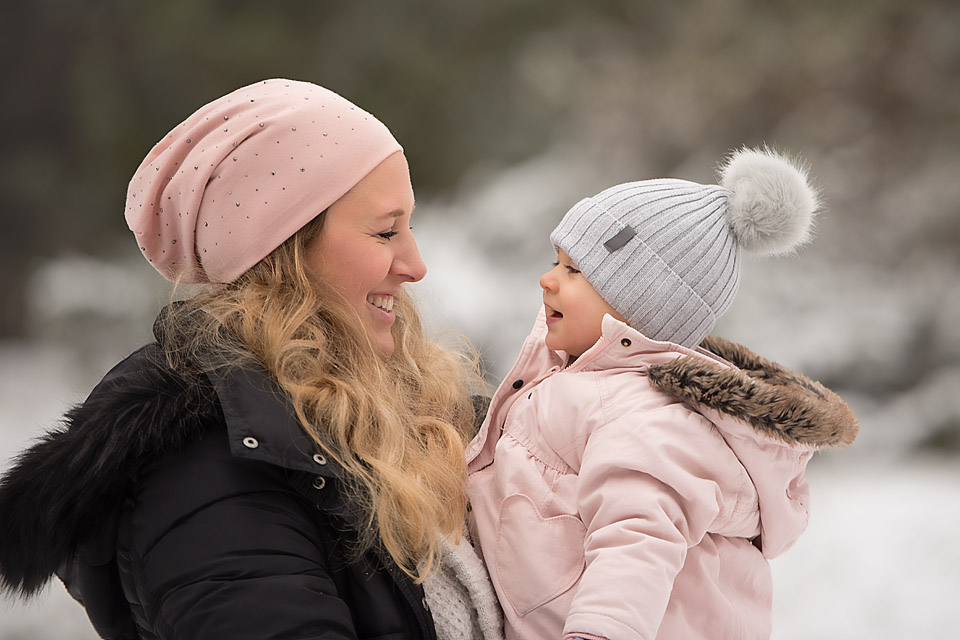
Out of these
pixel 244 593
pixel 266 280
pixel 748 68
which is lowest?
pixel 244 593

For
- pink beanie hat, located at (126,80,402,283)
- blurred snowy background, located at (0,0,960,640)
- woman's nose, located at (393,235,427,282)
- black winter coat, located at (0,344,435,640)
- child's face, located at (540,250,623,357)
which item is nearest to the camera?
black winter coat, located at (0,344,435,640)

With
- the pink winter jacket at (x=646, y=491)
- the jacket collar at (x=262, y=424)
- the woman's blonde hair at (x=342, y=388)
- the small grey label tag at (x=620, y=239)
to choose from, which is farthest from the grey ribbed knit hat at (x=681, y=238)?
the jacket collar at (x=262, y=424)

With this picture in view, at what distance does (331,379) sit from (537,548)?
0.41 m

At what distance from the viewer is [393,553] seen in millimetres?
1286

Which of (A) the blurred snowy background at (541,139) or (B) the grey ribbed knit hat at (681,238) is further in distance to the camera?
(A) the blurred snowy background at (541,139)

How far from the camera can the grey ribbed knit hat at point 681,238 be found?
1607 mm

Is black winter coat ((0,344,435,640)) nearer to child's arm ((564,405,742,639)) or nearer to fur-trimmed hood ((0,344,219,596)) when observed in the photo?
fur-trimmed hood ((0,344,219,596))

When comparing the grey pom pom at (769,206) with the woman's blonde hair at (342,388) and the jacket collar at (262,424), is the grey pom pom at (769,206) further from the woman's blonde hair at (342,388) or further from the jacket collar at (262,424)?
the jacket collar at (262,424)

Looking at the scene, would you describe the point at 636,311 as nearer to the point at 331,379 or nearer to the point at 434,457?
the point at 434,457

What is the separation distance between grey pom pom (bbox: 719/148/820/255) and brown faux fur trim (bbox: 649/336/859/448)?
1.01ft

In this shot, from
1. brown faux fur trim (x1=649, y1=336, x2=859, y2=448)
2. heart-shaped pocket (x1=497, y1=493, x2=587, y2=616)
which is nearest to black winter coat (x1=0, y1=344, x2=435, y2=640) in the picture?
heart-shaped pocket (x1=497, y1=493, x2=587, y2=616)

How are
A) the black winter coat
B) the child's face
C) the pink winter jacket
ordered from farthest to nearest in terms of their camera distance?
the child's face
the pink winter jacket
the black winter coat

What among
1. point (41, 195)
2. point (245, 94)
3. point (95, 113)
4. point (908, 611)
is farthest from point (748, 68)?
point (245, 94)

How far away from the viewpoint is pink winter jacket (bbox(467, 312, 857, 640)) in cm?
130
